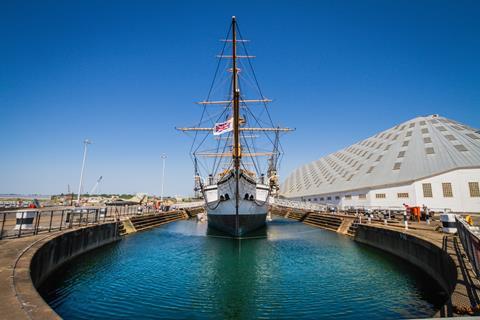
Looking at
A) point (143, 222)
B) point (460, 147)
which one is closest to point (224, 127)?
point (143, 222)

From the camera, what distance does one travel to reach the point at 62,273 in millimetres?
12445

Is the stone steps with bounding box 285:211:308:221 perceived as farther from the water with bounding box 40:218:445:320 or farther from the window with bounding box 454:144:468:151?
the water with bounding box 40:218:445:320

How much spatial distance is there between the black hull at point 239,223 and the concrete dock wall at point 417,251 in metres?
10.3

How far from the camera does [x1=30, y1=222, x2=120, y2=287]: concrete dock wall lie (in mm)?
10066

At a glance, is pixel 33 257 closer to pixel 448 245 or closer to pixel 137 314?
pixel 137 314

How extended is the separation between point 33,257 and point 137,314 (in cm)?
490

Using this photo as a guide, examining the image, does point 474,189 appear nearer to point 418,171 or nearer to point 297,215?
point 418,171

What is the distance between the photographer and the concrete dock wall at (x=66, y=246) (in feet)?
33.0

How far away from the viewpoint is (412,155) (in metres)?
37.3

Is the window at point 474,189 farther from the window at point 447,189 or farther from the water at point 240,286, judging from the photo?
the water at point 240,286

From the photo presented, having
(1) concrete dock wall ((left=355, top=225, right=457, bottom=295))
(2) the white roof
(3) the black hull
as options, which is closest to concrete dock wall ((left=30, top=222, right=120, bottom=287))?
(3) the black hull

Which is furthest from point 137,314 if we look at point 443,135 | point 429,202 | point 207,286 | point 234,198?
point 443,135

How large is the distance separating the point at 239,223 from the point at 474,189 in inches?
1148

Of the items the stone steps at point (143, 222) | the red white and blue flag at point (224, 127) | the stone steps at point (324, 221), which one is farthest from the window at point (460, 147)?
the stone steps at point (143, 222)
